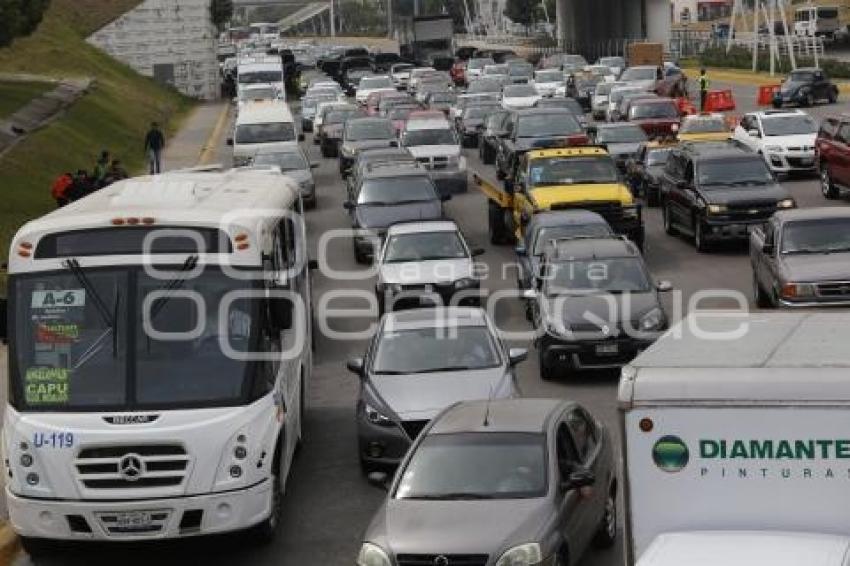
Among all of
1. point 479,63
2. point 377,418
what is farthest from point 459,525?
point 479,63

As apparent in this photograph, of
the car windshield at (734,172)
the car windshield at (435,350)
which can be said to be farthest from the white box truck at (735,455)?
the car windshield at (734,172)

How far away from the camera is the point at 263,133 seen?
150 ft

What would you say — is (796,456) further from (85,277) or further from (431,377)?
(431,377)

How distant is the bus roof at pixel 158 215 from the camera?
1420cm

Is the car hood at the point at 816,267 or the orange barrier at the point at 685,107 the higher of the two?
the car hood at the point at 816,267

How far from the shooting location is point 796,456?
Result: 9016 mm

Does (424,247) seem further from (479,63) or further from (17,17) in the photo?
(479,63)

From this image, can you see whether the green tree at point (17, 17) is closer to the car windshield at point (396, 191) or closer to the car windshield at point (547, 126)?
the car windshield at point (547, 126)

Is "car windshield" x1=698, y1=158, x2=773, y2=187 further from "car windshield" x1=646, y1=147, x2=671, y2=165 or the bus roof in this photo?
the bus roof

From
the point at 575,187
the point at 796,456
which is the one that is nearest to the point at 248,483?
the point at 796,456

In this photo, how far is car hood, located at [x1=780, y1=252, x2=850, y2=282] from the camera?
22.0m

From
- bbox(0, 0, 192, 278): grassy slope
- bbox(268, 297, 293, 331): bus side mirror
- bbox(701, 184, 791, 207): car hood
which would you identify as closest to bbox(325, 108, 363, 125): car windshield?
bbox(0, 0, 192, 278): grassy slope

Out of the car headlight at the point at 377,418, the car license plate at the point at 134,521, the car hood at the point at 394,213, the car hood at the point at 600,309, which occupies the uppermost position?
the car license plate at the point at 134,521

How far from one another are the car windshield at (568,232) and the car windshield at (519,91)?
114ft
